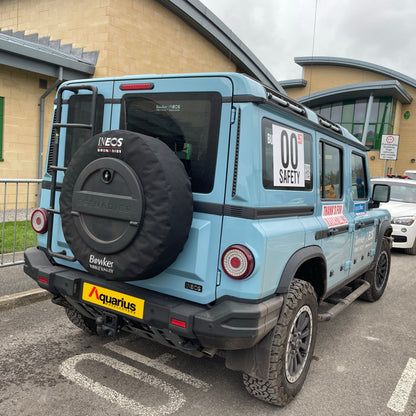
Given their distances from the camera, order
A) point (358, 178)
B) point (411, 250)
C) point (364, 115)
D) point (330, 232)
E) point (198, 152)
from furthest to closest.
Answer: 1. point (364, 115)
2. point (411, 250)
3. point (358, 178)
4. point (330, 232)
5. point (198, 152)

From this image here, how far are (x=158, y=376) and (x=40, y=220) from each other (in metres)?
1.57

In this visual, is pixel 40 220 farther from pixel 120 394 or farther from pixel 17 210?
pixel 17 210

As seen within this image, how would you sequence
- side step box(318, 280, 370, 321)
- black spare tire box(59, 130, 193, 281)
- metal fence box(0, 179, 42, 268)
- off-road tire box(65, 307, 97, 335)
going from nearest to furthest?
black spare tire box(59, 130, 193, 281)
side step box(318, 280, 370, 321)
off-road tire box(65, 307, 97, 335)
metal fence box(0, 179, 42, 268)

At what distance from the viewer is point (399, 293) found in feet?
19.4

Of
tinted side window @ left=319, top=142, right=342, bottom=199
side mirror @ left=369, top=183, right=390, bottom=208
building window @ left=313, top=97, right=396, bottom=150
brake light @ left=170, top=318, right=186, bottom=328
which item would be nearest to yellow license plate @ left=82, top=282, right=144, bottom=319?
brake light @ left=170, top=318, right=186, bottom=328

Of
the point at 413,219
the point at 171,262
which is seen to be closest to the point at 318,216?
the point at 171,262

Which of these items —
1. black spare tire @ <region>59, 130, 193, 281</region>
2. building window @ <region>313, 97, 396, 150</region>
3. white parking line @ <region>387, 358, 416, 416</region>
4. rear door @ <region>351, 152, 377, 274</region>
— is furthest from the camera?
building window @ <region>313, 97, 396, 150</region>

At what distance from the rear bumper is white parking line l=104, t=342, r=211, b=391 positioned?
0.66 m

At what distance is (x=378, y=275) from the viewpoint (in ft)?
17.8

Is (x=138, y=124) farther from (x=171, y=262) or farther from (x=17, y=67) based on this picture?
(x=17, y=67)

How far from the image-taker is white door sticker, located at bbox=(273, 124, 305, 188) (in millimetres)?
2697

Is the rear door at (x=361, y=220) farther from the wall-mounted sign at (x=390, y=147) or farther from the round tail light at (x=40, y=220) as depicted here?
the wall-mounted sign at (x=390, y=147)

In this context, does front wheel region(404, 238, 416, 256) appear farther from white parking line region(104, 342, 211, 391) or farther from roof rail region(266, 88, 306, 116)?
white parking line region(104, 342, 211, 391)

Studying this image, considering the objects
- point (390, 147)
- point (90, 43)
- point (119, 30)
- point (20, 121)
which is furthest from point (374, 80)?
point (20, 121)
